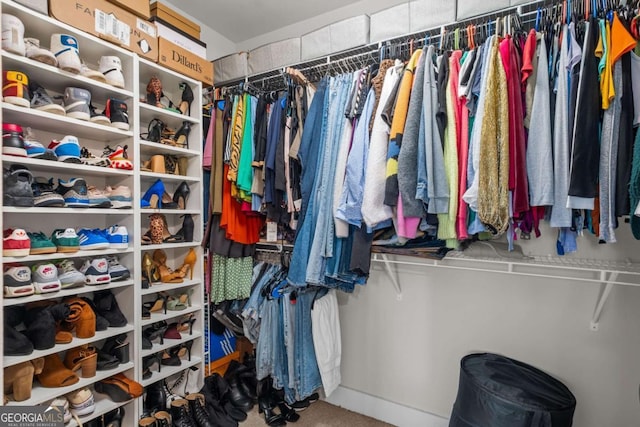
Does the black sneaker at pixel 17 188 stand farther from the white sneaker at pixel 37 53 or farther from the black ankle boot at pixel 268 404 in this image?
the black ankle boot at pixel 268 404

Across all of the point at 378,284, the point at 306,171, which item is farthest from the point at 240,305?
the point at 306,171

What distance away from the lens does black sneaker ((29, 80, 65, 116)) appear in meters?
1.34

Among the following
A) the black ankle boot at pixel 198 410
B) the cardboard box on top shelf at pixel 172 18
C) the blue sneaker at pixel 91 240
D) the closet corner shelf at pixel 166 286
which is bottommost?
the black ankle boot at pixel 198 410

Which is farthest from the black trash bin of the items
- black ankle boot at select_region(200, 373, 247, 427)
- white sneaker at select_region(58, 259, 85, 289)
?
white sneaker at select_region(58, 259, 85, 289)

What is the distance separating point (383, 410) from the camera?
6.34 feet

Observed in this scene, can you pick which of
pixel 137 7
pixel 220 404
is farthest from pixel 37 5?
pixel 220 404

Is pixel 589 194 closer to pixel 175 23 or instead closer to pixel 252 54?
pixel 252 54

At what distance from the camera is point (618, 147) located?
1021mm

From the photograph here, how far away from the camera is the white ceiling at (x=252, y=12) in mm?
2070

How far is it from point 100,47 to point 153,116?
0.42m

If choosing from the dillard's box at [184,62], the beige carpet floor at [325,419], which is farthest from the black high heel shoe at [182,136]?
the beige carpet floor at [325,419]

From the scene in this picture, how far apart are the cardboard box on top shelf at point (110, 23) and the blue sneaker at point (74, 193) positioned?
67cm

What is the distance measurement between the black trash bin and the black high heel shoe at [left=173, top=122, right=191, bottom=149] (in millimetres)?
1869

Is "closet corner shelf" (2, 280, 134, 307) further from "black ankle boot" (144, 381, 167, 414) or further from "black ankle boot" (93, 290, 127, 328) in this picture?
"black ankle boot" (144, 381, 167, 414)
